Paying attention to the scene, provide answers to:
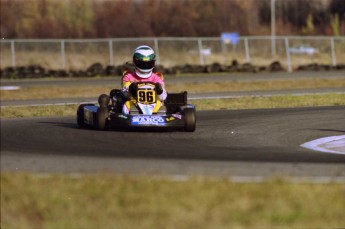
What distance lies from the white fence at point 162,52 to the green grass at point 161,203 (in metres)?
29.6

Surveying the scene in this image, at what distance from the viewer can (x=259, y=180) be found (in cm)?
790

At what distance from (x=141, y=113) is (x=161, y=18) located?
56.4 meters

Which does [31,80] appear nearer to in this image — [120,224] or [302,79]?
[302,79]

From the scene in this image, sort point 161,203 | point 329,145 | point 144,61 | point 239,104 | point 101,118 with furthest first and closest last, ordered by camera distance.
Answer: point 239,104, point 144,61, point 101,118, point 329,145, point 161,203

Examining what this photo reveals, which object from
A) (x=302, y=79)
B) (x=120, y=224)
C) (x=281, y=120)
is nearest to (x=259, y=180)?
(x=120, y=224)

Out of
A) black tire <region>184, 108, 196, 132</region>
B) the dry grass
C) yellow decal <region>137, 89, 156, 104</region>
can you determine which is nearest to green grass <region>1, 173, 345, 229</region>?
black tire <region>184, 108, 196, 132</region>

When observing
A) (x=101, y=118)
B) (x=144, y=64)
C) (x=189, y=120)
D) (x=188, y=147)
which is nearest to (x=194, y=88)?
(x=144, y=64)

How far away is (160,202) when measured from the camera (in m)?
6.90

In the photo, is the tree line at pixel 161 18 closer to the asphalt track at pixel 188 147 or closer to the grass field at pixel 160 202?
the asphalt track at pixel 188 147

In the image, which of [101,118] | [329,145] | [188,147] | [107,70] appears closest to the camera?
[188,147]

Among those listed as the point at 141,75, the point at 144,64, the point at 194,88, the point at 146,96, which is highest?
the point at 144,64

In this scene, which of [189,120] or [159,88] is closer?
[189,120]

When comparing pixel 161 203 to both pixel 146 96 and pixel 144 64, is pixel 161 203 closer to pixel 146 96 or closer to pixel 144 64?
pixel 146 96

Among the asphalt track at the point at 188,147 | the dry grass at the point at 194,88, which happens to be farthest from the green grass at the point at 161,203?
the dry grass at the point at 194,88
